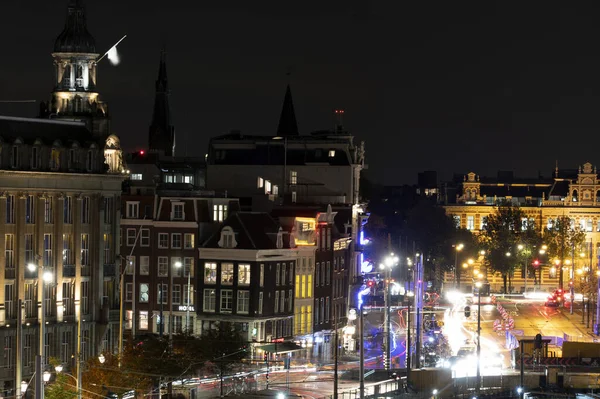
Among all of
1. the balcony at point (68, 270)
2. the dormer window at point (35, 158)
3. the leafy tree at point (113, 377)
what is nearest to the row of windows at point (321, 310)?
the balcony at point (68, 270)

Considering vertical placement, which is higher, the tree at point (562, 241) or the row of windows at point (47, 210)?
the row of windows at point (47, 210)

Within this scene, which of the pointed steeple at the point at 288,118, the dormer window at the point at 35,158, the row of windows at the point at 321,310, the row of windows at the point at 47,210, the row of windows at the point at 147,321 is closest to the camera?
the row of windows at the point at 47,210

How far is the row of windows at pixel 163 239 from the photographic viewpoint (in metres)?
115

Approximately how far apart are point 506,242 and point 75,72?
299 ft

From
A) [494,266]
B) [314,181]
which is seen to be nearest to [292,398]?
[314,181]

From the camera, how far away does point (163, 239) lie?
115375 mm

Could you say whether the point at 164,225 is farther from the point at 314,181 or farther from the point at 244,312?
the point at 314,181

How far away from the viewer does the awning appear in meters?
103

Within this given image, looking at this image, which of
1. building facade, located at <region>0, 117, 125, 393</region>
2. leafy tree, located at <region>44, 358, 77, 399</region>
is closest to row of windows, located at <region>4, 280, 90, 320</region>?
building facade, located at <region>0, 117, 125, 393</region>

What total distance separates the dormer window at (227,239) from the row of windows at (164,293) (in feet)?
12.6

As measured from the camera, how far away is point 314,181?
137 m

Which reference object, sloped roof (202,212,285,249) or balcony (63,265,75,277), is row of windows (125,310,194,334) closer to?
sloped roof (202,212,285,249)

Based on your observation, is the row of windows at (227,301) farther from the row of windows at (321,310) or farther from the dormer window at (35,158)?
the dormer window at (35,158)

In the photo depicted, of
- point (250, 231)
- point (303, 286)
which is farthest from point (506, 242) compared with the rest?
point (250, 231)
